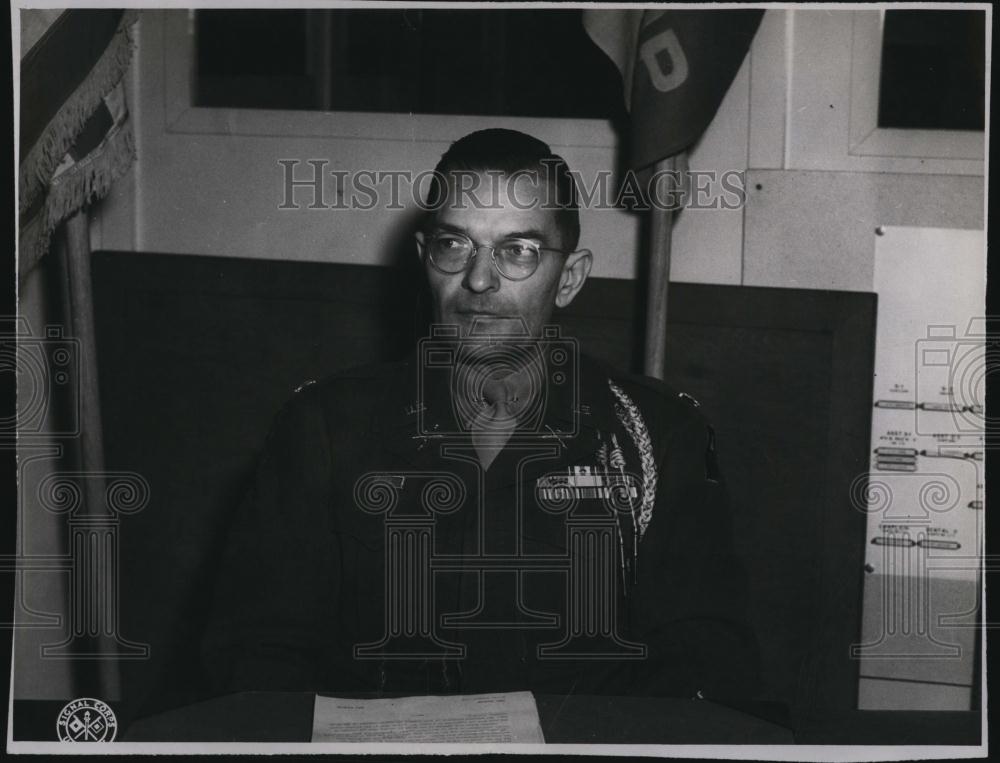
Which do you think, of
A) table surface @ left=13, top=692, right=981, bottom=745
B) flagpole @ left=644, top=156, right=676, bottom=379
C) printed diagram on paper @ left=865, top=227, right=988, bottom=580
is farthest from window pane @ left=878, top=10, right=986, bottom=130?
table surface @ left=13, top=692, right=981, bottom=745

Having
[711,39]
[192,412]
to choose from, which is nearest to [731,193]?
[711,39]

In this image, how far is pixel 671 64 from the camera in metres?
1.67

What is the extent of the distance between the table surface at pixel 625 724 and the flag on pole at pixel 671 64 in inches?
34.4

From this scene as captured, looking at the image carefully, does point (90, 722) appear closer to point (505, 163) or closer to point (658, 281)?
point (505, 163)

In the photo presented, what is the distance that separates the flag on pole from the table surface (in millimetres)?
874

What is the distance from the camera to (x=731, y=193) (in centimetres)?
192

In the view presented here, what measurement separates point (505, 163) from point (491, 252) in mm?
116

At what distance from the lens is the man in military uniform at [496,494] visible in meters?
1.41

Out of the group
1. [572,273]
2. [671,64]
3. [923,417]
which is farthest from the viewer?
[923,417]

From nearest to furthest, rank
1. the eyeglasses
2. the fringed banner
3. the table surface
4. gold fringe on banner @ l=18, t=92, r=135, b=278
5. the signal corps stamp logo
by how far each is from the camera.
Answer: the table surface, the signal corps stamp logo, the eyeglasses, the fringed banner, gold fringe on banner @ l=18, t=92, r=135, b=278

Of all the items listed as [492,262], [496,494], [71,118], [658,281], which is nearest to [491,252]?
[492,262]

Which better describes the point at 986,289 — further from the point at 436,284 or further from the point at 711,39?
the point at 436,284

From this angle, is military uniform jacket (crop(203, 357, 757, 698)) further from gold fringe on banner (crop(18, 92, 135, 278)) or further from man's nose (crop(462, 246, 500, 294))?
gold fringe on banner (crop(18, 92, 135, 278))

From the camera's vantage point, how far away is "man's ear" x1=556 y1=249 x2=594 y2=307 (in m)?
1.52
